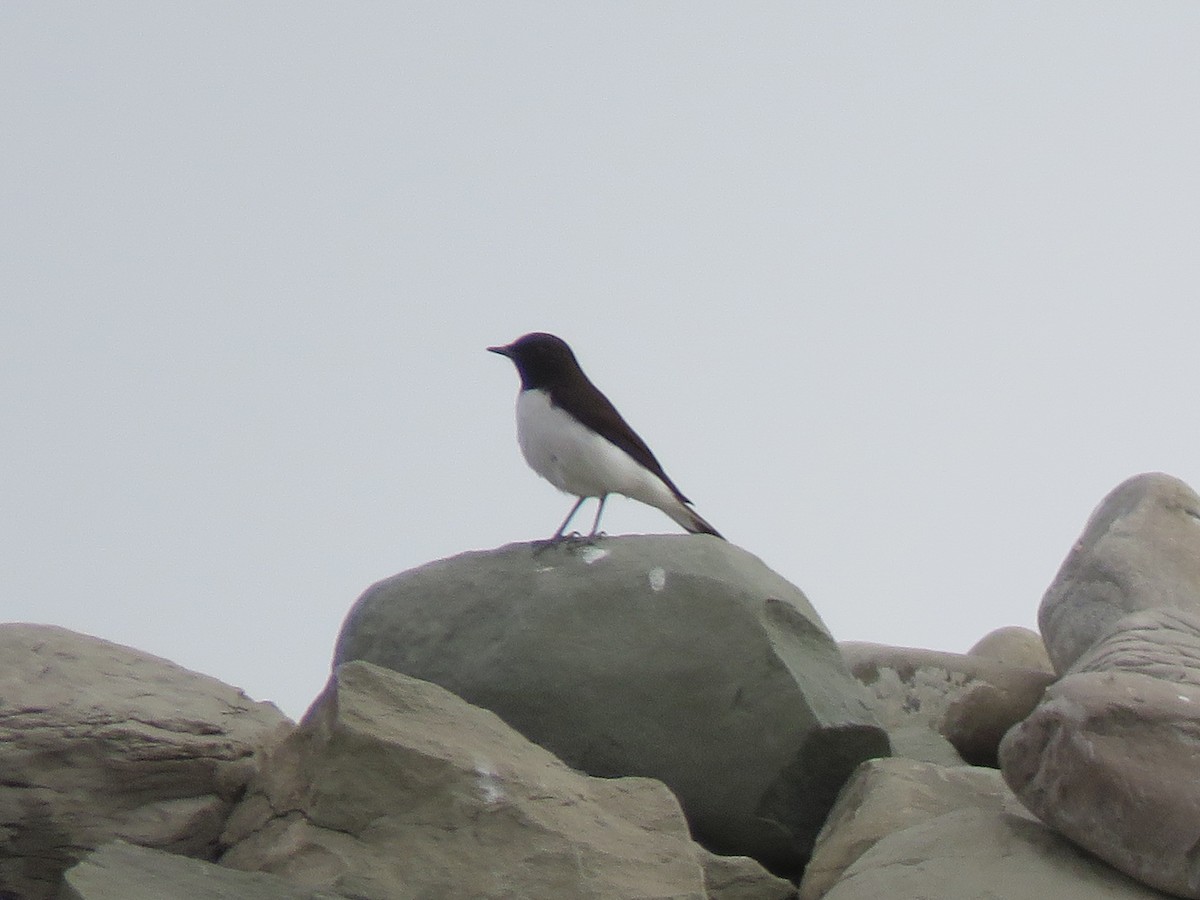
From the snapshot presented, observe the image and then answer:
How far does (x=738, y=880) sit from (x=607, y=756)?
0.79 m

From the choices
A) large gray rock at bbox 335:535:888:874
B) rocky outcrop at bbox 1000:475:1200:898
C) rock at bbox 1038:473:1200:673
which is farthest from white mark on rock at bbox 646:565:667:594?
rock at bbox 1038:473:1200:673

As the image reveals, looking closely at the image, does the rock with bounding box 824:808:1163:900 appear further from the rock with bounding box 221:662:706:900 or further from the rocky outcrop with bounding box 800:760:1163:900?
the rock with bounding box 221:662:706:900

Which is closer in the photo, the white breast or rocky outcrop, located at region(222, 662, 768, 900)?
rocky outcrop, located at region(222, 662, 768, 900)

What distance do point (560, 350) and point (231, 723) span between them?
335 cm

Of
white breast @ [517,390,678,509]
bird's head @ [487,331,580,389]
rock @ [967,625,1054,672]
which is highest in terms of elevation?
bird's head @ [487,331,580,389]

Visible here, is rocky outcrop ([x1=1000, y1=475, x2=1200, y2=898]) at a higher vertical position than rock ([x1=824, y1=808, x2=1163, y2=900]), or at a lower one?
higher

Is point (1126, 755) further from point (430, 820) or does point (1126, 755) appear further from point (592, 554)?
point (592, 554)

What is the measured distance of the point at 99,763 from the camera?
18.3 ft

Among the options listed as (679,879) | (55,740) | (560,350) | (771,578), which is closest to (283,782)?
(55,740)

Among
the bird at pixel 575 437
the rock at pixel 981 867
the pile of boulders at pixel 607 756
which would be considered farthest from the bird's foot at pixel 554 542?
the rock at pixel 981 867

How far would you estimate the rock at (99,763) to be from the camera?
5465 mm

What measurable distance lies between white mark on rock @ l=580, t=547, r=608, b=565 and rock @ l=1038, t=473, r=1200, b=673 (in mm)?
2125

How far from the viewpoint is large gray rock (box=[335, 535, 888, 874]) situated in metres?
6.22

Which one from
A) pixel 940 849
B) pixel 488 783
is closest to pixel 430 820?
pixel 488 783
